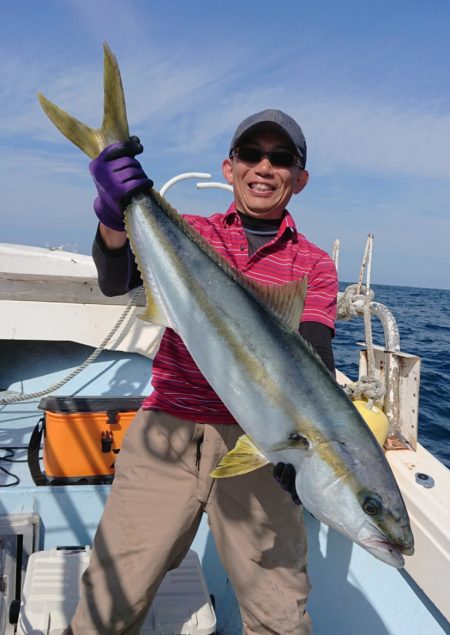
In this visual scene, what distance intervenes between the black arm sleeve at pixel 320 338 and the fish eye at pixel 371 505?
64 cm

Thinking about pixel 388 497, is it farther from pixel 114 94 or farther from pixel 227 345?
pixel 114 94

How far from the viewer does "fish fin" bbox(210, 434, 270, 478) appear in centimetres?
174

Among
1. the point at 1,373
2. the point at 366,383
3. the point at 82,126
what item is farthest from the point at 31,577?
the point at 1,373

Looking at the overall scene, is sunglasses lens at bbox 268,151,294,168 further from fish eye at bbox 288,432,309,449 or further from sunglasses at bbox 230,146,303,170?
fish eye at bbox 288,432,309,449

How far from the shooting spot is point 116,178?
2.00 meters

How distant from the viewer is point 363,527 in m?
1.61

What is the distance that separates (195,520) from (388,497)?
0.96 meters

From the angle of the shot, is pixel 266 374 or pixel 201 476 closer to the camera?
pixel 266 374

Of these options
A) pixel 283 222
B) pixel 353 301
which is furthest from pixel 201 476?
pixel 353 301

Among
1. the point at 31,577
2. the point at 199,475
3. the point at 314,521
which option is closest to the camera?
the point at 199,475

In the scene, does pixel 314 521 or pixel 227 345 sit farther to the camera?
pixel 314 521

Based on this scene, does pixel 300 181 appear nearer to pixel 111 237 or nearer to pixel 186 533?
pixel 111 237

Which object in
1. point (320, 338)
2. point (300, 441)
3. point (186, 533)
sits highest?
point (320, 338)

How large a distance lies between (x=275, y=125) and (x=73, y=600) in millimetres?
2429
